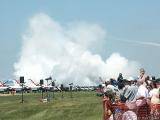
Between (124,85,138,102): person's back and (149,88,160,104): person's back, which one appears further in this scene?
(124,85,138,102): person's back

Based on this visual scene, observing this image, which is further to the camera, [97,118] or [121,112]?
[97,118]

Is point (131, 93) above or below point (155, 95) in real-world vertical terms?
above

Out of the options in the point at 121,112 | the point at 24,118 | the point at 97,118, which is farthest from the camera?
the point at 24,118

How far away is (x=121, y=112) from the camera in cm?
1755

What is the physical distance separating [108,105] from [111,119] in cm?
55

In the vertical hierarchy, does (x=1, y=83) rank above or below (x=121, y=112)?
above

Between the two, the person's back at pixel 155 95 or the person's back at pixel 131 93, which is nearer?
the person's back at pixel 155 95

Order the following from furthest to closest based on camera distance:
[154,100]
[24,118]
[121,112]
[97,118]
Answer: [24,118] → [97,118] → [154,100] → [121,112]

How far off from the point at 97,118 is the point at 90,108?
4.38 m

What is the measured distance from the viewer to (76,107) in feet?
113

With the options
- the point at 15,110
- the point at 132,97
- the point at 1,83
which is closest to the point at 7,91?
the point at 1,83

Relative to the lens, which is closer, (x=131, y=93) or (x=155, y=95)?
(x=155, y=95)

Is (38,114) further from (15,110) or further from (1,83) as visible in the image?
(1,83)

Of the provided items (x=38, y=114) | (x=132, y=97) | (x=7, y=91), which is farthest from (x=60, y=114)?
(x=7, y=91)
